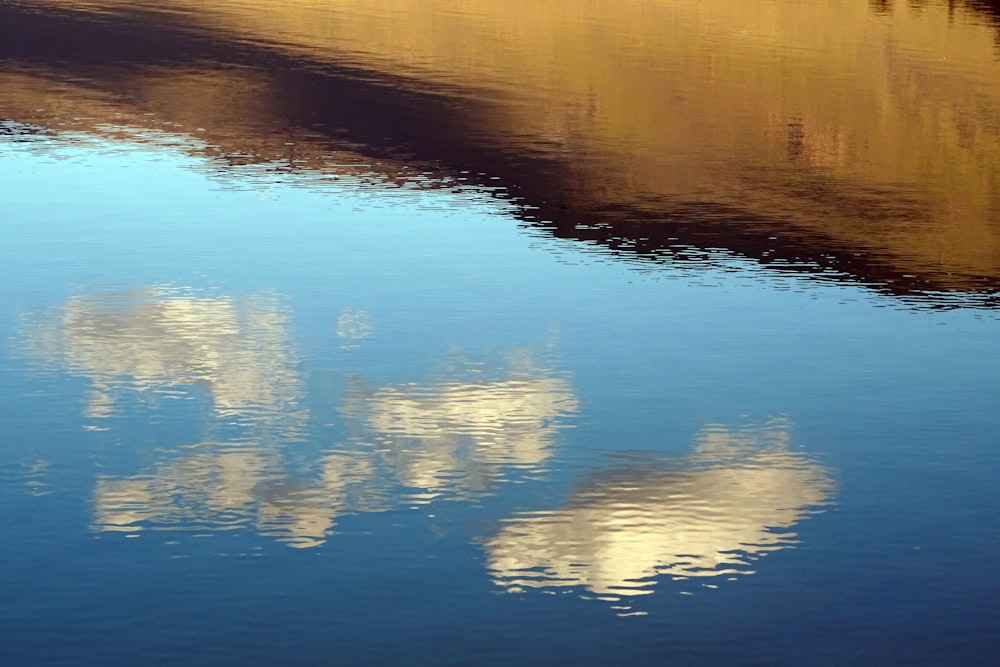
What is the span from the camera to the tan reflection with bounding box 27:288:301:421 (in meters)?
14.6

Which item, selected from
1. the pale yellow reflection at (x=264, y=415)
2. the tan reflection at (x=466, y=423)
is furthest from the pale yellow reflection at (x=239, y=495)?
the tan reflection at (x=466, y=423)

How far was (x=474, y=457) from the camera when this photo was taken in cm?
1315

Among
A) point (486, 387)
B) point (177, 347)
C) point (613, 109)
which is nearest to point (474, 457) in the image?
point (486, 387)

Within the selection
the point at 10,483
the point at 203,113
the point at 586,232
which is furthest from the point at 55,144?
the point at 10,483

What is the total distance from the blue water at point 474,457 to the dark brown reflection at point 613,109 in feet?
8.29

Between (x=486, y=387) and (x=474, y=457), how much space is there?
1829 millimetres

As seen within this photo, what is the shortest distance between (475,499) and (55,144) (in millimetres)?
17712

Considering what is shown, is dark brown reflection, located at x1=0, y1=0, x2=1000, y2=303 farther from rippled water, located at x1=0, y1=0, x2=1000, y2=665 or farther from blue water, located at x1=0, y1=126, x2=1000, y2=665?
blue water, located at x1=0, y1=126, x2=1000, y2=665

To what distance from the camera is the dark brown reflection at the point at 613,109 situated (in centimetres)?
2322

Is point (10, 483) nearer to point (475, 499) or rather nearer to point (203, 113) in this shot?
point (475, 499)

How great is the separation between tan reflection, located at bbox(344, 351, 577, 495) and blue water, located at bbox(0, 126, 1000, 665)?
0.13ft

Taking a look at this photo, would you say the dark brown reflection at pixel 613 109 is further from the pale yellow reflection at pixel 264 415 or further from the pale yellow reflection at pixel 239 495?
the pale yellow reflection at pixel 239 495

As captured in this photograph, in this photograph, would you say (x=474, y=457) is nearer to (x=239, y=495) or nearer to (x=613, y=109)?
(x=239, y=495)

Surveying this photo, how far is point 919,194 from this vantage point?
27328 mm
